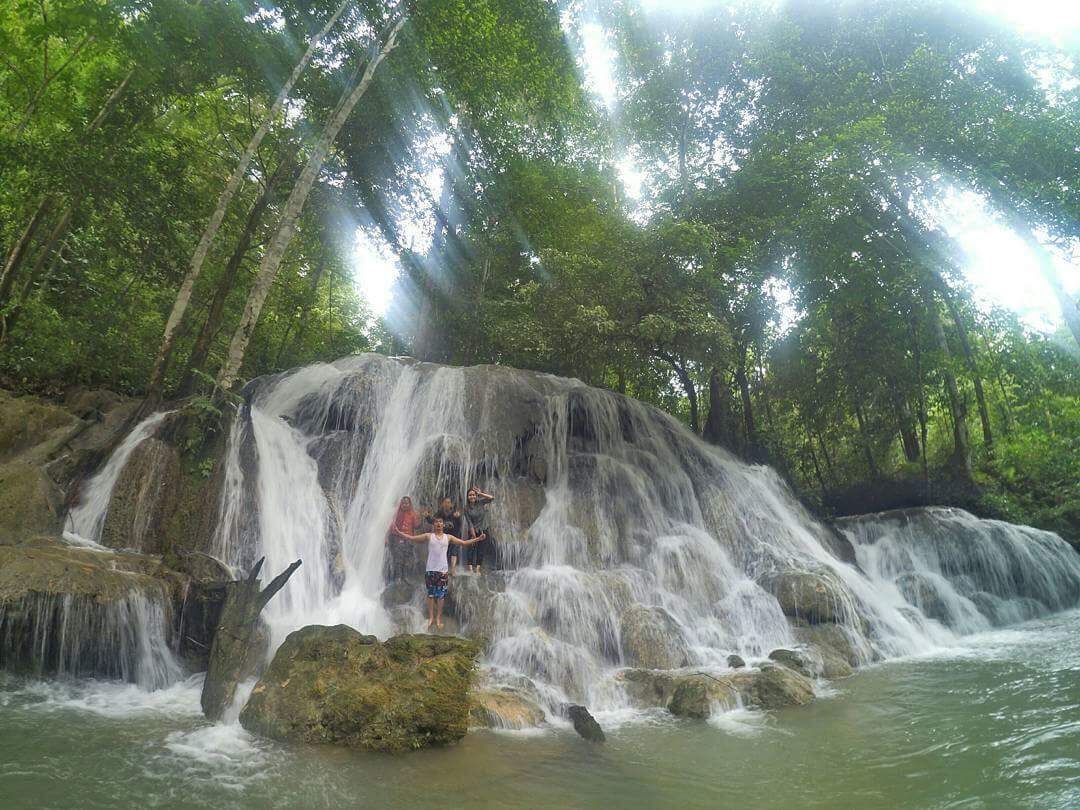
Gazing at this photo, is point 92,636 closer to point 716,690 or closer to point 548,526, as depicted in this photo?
point 716,690

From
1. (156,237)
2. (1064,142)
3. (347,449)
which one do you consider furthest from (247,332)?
(1064,142)

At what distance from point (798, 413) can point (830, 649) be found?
1245 cm

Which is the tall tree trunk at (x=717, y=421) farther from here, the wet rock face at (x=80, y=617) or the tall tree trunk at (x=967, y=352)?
the wet rock face at (x=80, y=617)

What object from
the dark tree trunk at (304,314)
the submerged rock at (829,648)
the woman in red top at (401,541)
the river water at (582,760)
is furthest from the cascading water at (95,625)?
the dark tree trunk at (304,314)

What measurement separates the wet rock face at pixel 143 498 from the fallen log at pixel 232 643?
7.54ft

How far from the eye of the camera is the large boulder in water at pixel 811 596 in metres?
9.27

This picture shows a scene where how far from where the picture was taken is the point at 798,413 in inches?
776

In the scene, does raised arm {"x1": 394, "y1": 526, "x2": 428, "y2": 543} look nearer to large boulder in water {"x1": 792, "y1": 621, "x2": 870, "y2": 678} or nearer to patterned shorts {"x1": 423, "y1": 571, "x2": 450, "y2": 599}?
patterned shorts {"x1": 423, "y1": 571, "x2": 450, "y2": 599}

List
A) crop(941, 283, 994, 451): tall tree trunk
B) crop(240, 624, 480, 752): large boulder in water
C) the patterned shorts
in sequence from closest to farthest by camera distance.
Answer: crop(240, 624, 480, 752): large boulder in water, the patterned shorts, crop(941, 283, 994, 451): tall tree trunk

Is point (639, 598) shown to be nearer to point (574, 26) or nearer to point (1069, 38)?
point (1069, 38)

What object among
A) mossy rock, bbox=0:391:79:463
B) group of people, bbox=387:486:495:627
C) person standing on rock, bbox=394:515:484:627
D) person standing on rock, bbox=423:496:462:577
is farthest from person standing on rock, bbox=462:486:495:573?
mossy rock, bbox=0:391:79:463

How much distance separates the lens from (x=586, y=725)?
17.4 ft

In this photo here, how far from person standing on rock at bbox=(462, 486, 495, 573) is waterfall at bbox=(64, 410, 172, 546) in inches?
193

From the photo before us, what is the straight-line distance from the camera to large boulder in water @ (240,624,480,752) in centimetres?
468
